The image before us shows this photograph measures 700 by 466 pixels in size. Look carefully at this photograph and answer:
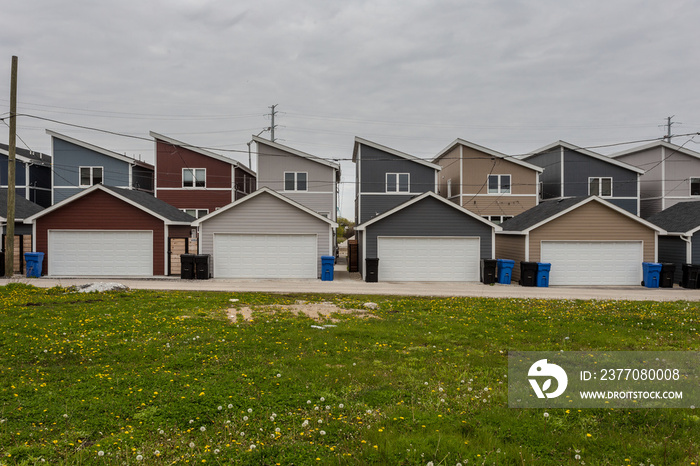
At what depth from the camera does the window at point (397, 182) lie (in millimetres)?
32375

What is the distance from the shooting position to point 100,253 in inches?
915

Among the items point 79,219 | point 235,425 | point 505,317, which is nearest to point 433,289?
point 505,317

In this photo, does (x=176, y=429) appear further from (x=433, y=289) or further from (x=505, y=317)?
(x=433, y=289)

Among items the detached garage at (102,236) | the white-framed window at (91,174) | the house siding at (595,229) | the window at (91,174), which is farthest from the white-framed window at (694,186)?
the window at (91,174)

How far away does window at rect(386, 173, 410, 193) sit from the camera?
1275 inches

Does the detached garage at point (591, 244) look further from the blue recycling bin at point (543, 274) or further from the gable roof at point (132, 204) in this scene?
the gable roof at point (132, 204)

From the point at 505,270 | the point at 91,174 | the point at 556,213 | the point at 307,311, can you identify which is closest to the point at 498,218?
the point at 556,213

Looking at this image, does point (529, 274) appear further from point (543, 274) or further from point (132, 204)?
point (132, 204)

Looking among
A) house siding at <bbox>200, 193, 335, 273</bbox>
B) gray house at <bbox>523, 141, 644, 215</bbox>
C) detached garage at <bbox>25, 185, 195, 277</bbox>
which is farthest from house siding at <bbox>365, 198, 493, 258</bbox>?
gray house at <bbox>523, 141, 644, 215</bbox>

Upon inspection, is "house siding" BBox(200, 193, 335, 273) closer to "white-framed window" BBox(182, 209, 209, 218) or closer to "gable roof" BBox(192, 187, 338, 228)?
"gable roof" BBox(192, 187, 338, 228)

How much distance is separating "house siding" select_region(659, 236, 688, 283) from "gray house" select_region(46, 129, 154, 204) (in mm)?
33361

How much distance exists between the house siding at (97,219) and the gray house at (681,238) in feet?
83.3

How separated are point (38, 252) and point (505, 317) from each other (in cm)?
2162

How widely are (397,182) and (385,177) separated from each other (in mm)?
898
